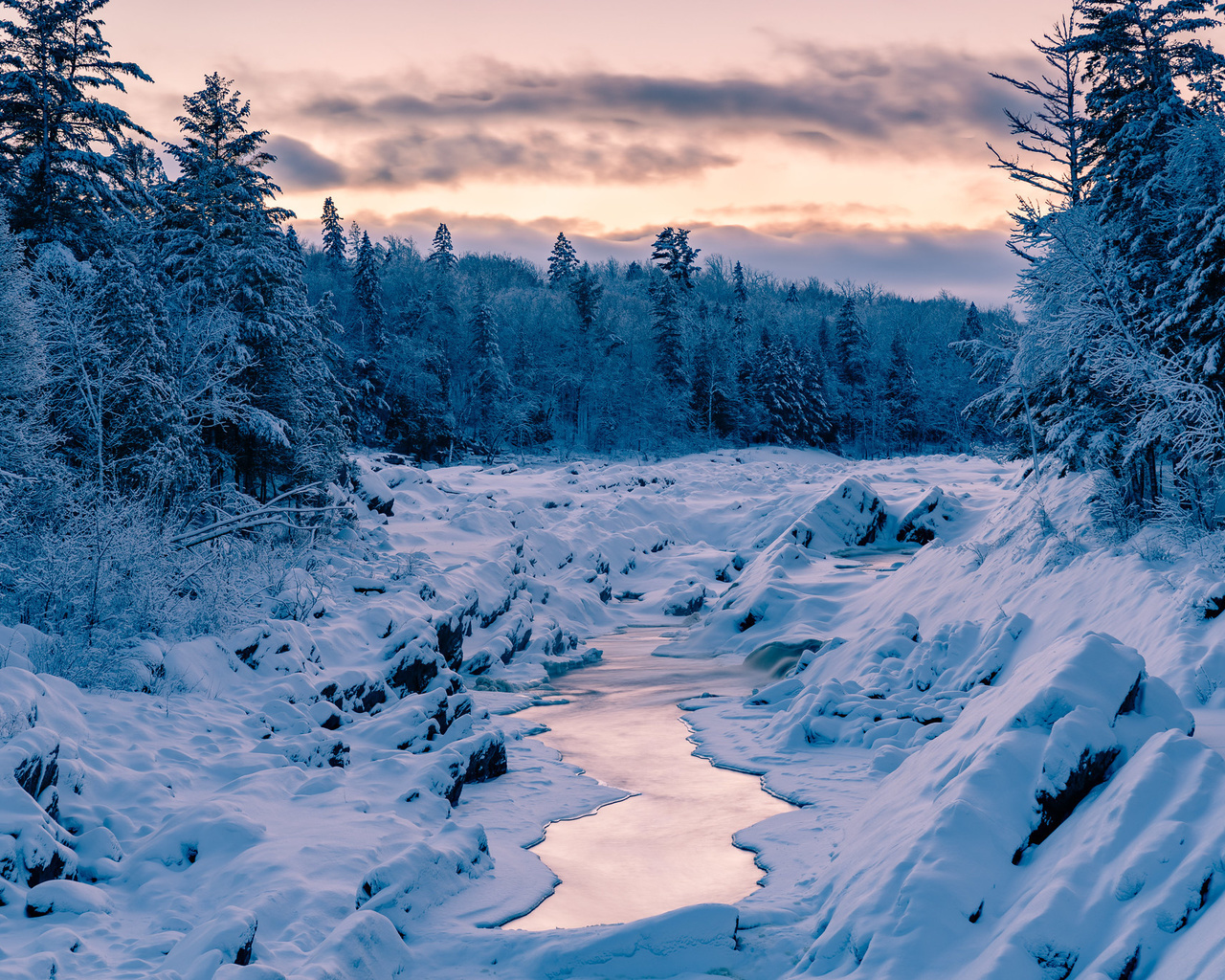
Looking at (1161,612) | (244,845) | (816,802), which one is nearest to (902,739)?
(816,802)

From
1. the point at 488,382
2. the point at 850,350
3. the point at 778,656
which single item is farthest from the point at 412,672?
the point at 850,350

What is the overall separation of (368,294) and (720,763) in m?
57.1

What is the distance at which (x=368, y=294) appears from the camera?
61.8 metres

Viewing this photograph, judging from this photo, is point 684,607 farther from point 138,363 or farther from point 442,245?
point 442,245

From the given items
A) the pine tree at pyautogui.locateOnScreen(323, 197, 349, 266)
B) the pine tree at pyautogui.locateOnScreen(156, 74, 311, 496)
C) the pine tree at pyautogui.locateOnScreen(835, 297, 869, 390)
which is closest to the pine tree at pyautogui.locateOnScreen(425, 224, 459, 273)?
the pine tree at pyautogui.locateOnScreen(323, 197, 349, 266)

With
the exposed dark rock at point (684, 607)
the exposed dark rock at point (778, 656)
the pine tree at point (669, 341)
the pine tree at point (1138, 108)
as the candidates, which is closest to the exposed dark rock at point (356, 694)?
the exposed dark rock at point (778, 656)

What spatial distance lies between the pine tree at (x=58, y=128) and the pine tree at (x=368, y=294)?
40.6 metres

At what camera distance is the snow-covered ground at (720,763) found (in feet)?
16.4

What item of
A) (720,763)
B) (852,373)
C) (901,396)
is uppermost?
(852,373)

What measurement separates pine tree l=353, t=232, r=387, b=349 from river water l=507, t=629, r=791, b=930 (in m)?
50.2

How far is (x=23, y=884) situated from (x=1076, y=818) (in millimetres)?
6966

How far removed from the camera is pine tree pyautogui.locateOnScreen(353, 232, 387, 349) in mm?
60531

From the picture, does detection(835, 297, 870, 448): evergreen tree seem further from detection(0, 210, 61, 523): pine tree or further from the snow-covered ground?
detection(0, 210, 61, 523): pine tree

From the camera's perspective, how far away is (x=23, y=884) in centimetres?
579
